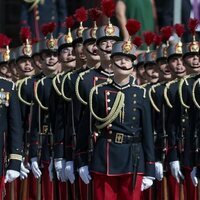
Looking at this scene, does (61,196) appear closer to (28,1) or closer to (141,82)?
(141,82)

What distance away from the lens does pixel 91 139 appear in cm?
1287

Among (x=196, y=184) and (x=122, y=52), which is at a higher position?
(x=122, y=52)

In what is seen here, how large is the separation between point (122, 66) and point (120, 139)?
65 cm

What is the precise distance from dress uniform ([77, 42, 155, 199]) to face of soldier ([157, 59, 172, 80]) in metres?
2.58

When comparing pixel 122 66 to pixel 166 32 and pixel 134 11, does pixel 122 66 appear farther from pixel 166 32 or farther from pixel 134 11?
pixel 134 11

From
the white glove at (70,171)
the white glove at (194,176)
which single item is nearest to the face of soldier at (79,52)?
the white glove at (70,171)

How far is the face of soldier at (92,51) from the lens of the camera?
533 inches

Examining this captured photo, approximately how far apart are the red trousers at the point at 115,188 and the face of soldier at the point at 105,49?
113cm

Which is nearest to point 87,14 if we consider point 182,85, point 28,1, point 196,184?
point 182,85

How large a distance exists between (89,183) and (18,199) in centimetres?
306

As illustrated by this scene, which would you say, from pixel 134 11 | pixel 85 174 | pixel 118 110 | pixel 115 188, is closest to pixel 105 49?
pixel 118 110

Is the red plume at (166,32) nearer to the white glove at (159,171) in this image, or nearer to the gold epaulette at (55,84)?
the gold epaulette at (55,84)

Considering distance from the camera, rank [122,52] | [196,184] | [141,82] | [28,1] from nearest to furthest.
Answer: [122,52]
[196,184]
[141,82]
[28,1]

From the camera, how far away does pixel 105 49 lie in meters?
13.1
